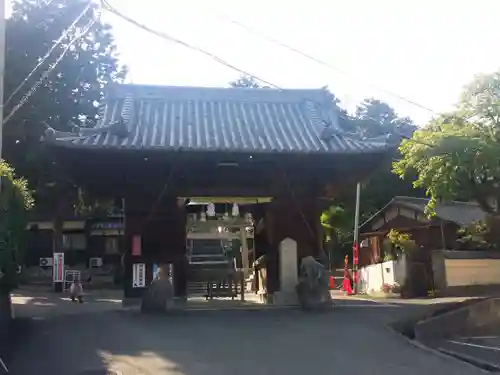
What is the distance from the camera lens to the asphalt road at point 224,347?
27.3 ft

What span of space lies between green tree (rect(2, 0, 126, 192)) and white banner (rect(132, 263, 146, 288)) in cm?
1246

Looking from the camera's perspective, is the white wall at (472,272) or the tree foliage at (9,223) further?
the white wall at (472,272)

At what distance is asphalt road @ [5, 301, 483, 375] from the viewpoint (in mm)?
8328

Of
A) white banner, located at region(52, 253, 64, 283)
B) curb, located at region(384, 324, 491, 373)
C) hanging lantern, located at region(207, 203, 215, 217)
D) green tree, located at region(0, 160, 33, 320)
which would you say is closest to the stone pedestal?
hanging lantern, located at region(207, 203, 215, 217)

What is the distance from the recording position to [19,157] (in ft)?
90.5

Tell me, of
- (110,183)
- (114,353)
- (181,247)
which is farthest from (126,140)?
(114,353)

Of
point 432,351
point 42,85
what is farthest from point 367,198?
point 432,351

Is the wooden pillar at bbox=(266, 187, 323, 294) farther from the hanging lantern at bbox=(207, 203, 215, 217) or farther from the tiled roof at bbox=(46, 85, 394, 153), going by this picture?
the hanging lantern at bbox=(207, 203, 215, 217)

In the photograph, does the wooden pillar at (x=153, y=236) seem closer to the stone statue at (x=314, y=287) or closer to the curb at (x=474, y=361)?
the stone statue at (x=314, y=287)

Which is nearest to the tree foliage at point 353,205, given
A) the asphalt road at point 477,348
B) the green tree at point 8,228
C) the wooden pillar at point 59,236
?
the wooden pillar at point 59,236

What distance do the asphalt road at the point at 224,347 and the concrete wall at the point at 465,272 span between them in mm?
8383

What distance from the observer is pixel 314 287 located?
46.3 ft

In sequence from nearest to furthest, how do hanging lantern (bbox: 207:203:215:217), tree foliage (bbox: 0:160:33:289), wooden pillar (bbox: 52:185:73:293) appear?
tree foliage (bbox: 0:160:33:289) < hanging lantern (bbox: 207:203:215:217) < wooden pillar (bbox: 52:185:73:293)

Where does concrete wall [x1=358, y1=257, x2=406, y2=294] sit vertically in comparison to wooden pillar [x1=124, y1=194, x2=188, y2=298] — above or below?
below
